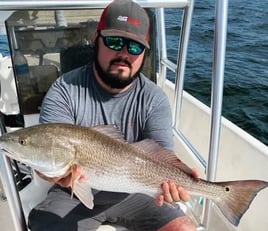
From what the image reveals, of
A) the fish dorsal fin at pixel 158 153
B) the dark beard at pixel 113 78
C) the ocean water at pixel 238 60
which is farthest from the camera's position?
the ocean water at pixel 238 60

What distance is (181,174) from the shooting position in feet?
7.28

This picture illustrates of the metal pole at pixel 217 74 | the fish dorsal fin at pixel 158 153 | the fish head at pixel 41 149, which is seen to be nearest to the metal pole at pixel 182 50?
the metal pole at pixel 217 74

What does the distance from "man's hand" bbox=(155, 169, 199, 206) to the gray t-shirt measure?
14.5 inches

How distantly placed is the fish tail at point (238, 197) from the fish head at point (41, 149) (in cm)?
74

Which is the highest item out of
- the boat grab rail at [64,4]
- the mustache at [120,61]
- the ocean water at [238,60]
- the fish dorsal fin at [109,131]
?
the boat grab rail at [64,4]

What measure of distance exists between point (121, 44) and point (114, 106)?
0.38 m

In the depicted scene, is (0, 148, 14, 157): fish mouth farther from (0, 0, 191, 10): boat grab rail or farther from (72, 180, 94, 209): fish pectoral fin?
(0, 0, 191, 10): boat grab rail

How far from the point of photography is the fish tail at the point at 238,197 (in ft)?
7.07

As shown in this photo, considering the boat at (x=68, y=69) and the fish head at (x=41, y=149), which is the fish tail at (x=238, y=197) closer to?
the boat at (x=68, y=69)

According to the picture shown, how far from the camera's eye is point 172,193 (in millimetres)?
2205

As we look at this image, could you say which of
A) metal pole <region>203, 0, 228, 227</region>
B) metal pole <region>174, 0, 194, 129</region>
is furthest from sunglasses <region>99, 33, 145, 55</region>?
metal pole <region>174, 0, 194, 129</region>

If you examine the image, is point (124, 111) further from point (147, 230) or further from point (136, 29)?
point (147, 230)

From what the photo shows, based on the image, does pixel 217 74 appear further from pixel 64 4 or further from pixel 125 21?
pixel 64 4

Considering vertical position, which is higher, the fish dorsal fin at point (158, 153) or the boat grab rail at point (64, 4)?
the boat grab rail at point (64, 4)
